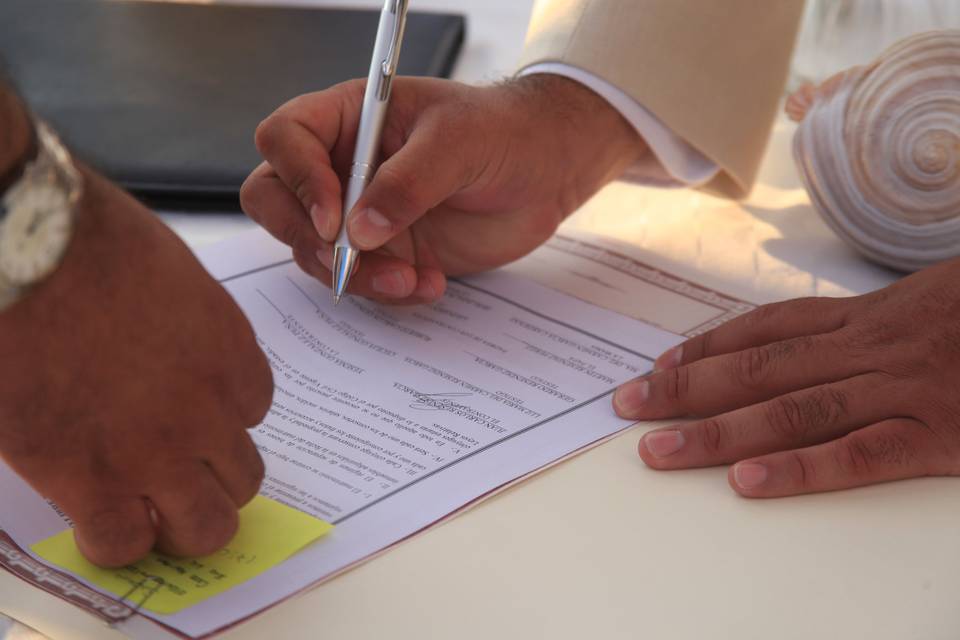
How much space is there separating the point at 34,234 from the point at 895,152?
0.70 m

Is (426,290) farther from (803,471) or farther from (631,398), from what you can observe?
(803,471)

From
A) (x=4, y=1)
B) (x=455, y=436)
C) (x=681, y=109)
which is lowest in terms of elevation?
(x=4, y=1)

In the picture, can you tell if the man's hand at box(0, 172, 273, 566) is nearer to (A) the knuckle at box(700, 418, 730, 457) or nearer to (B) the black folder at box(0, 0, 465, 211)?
(A) the knuckle at box(700, 418, 730, 457)

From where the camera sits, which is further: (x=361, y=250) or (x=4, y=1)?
(x=4, y=1)

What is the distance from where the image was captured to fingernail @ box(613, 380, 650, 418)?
0.71m

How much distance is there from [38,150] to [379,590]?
28 centimetres

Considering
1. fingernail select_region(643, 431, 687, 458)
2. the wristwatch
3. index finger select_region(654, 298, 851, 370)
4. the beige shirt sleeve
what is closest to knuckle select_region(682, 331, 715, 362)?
index finger select_region(654, 298, 851, 370)

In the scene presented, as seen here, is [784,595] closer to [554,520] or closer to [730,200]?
[554,520]

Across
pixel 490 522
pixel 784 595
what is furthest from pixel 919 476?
pixel 490 522

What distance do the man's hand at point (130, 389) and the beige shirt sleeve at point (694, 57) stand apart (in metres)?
0.57

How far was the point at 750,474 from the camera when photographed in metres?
0.64

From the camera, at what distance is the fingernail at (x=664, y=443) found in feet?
2.18

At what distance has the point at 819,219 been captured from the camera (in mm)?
1043

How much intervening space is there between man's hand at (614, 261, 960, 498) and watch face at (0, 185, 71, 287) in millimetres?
379
